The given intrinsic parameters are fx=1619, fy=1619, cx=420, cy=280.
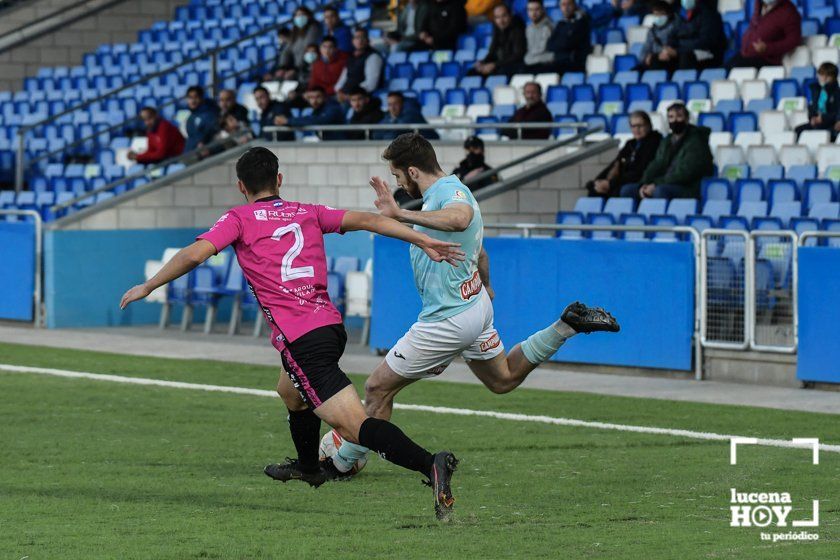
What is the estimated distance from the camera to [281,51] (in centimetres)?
2645

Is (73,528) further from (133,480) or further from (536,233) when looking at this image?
(536,233)

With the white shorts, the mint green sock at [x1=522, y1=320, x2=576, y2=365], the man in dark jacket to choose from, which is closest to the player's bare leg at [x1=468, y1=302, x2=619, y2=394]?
the mint green sock at [x1=522, y1=320, x2=576, y2=365]

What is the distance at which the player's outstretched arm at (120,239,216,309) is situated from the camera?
7.75 meters

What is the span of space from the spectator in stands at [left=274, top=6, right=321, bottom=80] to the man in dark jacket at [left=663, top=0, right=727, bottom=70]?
690 centimetres

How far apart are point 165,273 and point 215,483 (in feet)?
6.18

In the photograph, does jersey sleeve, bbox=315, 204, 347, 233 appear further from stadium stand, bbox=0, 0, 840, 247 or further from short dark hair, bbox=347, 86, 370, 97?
short dark hair, bbox=347, 86, 370, 97

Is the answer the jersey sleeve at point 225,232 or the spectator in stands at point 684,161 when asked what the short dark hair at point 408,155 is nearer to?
the jersey sleeve at point 225,232

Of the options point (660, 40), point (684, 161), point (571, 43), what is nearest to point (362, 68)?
point (571, 43)

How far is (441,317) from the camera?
9.13m

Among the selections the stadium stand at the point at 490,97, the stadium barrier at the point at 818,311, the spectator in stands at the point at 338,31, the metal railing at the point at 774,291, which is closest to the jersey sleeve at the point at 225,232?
the stadium barrier at the point at 818,311

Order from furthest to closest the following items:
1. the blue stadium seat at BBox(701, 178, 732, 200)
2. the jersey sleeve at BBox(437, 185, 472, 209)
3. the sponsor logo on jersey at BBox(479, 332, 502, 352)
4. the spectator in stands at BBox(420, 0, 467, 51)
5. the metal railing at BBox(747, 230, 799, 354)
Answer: the spectator in stands at BBox(420, 0, 467, 51) < the blue stadium seat at BBox(701, 178, 732, 200) < the metal railing at BBox(747, 230, 799, 354) < the sponsor logo on jersey at BBox(479, 332, 502, 352) < the jersey sleeve at BBox(437, 185, 472, 209)

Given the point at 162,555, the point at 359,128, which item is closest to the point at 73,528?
the point at 162,555

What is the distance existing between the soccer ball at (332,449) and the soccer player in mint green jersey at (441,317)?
0.07 metres

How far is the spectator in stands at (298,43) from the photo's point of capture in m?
25.9
